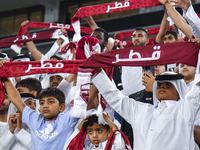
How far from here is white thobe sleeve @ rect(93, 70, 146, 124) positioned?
2871 millimetres

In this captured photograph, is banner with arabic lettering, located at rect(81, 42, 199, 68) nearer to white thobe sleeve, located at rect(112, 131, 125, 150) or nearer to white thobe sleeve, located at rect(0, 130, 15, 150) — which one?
white thobe sleeve, located at rect(112, 131, 125, 150)

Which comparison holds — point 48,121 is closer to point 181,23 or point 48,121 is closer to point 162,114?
point 162,114

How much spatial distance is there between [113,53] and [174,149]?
1032 millimetres

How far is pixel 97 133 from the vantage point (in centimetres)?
309

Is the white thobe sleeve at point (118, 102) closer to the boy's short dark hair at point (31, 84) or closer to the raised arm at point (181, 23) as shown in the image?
the raised arm at point (181, 23)

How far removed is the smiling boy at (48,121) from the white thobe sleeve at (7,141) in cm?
21

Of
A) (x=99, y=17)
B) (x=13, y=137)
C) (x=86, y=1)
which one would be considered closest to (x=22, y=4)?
(x=86, y=1)

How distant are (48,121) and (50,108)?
14cm

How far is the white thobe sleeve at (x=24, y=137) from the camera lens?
10.5 feet

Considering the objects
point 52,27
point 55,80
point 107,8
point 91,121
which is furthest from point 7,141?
point 52,27

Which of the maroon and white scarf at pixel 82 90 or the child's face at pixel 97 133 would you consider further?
the child's face at pixel 97 133

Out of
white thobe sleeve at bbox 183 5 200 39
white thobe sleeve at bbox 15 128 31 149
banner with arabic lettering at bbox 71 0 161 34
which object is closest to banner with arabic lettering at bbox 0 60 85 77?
white thobe sleeve at bbox 15 128 31 149

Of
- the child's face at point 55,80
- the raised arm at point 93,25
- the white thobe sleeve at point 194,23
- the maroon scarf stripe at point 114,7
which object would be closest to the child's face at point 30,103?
the child's face at point 55,80

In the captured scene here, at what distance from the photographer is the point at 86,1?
1273 cm
